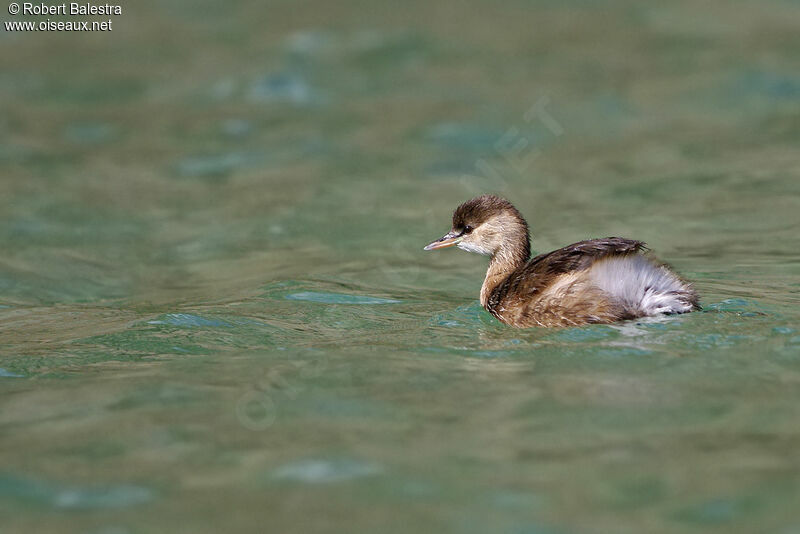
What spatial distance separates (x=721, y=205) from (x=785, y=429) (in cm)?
574

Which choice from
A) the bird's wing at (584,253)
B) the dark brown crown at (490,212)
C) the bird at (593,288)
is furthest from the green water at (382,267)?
the dark brown crown at (490,212)

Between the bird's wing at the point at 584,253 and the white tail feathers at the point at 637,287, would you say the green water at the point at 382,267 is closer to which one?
the white tail feathers at the point at 637,287

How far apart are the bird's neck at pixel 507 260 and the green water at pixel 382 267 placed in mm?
256

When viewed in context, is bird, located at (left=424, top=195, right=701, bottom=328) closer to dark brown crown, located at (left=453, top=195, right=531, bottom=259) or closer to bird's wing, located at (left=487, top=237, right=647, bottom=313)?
bird's wing, located at (left=487, top=237, right=647, bottom=313)

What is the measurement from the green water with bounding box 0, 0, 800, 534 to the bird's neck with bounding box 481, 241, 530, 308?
0.84 feet

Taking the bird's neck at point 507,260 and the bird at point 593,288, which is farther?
the bird's neck at point 507,260

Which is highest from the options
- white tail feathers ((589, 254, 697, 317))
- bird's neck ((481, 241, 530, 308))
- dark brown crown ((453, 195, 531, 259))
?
dark brown crown ((453, 195, 531, 259))

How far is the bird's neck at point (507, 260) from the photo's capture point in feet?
27.6

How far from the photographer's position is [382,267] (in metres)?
9.95

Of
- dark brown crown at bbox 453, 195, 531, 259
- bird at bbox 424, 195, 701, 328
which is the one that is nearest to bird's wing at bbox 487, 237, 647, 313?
bird at bbox 424, 195, 701, 328

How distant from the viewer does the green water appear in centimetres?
529

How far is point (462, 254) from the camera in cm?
1081

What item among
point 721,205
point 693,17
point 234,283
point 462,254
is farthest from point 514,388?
point 693,17

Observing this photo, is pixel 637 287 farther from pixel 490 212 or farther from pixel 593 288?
pixel 490 212
